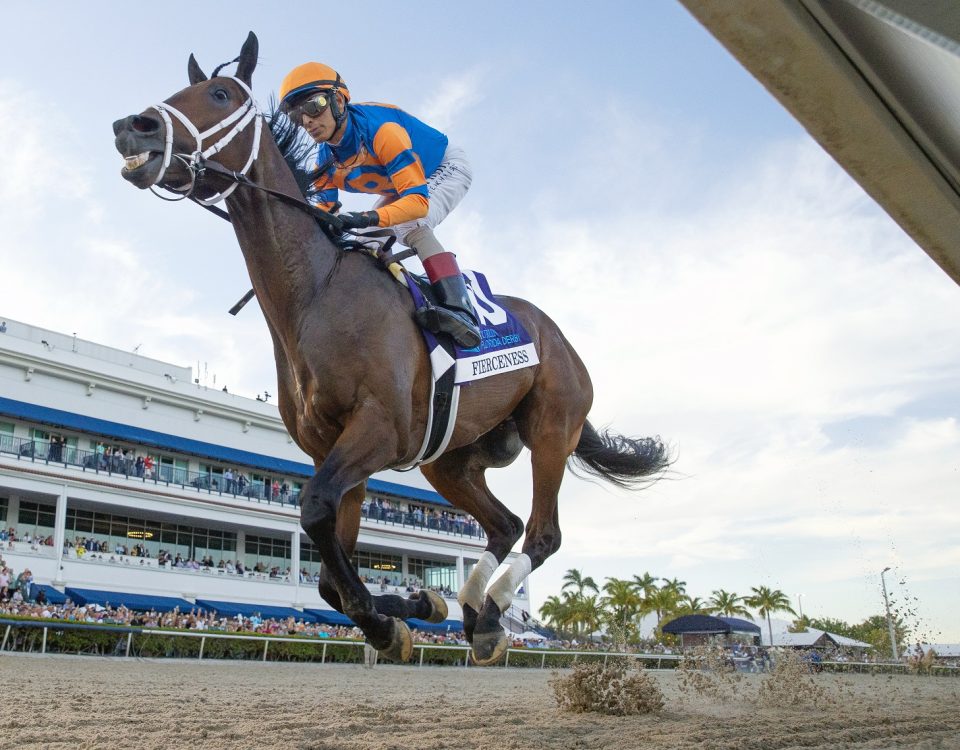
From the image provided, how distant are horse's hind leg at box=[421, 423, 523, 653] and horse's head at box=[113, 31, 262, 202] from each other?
199 cm

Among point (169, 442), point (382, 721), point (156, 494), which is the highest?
point (169, 442)

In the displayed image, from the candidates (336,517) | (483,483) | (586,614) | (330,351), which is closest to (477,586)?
(483,483)

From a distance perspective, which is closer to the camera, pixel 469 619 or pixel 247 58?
pixel 247 58

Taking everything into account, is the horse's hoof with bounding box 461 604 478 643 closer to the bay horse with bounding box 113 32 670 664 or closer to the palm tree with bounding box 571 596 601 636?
the bay horse with bounding box 113 32 670 664

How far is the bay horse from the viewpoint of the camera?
384cm

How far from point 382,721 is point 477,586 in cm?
244

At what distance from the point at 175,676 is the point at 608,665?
672cm

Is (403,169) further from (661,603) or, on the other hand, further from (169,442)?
(661,603)

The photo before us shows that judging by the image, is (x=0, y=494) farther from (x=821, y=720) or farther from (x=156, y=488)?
(x=821, y=720)

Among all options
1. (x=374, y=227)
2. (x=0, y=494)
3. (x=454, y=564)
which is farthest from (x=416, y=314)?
(x=454, y=564)

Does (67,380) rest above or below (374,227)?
above

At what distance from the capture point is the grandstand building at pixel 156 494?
93.5 feet

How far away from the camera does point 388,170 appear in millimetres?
4430

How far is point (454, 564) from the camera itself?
143 ft
